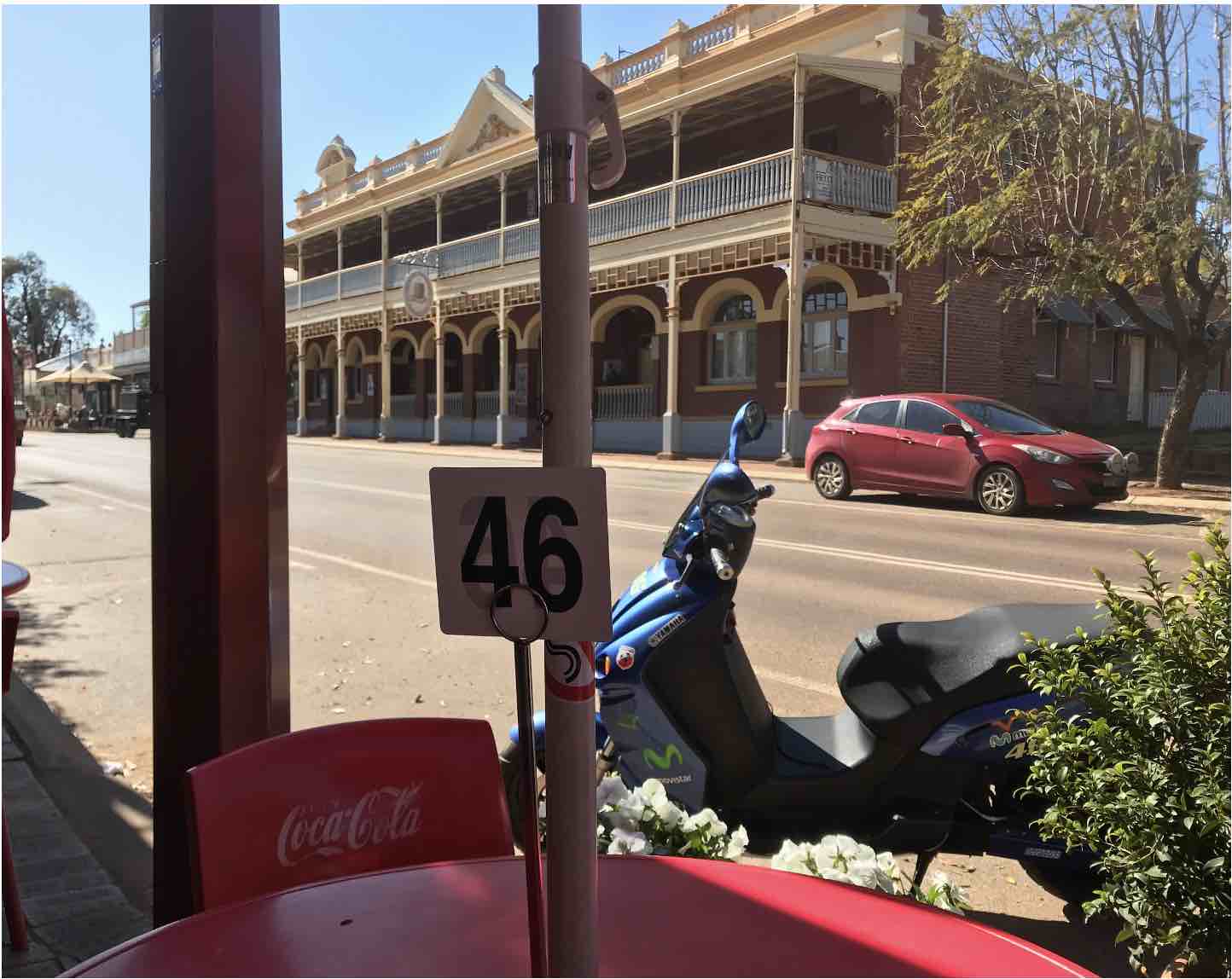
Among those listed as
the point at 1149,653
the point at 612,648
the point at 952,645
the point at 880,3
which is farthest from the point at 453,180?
the point at 1149,653

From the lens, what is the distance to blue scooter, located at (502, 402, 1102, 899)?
2.60m

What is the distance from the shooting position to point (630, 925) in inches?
44.0

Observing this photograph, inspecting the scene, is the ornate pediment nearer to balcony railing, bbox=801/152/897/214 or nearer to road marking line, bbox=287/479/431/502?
balcony railing, bbox=801/152/897/214

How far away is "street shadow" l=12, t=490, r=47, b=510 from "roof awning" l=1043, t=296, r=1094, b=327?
1313 cm

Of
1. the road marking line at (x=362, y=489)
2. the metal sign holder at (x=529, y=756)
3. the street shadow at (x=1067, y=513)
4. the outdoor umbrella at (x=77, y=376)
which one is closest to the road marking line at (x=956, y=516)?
the street shadow at (x=1067, y=513)

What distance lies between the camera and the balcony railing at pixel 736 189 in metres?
5.46

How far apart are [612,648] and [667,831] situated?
26.7 inches

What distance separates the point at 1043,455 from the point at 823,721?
7.46ft

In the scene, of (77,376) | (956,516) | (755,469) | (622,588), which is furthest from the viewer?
(77,376)

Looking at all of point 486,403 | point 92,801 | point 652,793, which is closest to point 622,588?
point 486,403

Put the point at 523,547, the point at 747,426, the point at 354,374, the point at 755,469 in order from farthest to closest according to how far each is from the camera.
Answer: the point at 354,374 → the point at 755,469 → the point at 747,426 → the point at 523,547

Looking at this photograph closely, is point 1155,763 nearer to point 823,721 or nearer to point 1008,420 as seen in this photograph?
point 823,721

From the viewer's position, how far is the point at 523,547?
30.6 inches

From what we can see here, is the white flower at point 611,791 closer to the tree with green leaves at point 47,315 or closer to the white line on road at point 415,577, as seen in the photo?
the white line on road at point 415,577
